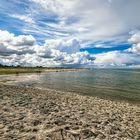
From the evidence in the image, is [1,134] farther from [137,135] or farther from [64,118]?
[137,135]

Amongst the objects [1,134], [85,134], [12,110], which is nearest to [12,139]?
[1,134]

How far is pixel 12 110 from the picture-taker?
1508cm

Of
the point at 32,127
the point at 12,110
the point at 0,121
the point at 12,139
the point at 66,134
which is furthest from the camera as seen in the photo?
the point at 12,110

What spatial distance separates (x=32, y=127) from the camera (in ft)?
36.0

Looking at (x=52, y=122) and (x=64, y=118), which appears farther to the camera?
(x=64, y=118)

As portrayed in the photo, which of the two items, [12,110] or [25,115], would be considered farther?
[12,110]

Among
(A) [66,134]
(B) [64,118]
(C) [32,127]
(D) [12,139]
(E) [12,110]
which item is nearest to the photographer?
(D) [12,139]

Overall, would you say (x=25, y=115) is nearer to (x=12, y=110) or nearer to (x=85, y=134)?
(x=12, y=110)

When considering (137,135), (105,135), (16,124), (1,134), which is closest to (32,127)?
(16,124)

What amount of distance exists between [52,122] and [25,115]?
267cm

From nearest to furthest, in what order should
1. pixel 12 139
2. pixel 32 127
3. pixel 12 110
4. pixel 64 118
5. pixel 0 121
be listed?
pixel 12 139
pixel 32 127
pixel 0 121
pixel 64 118
pixel 12 110

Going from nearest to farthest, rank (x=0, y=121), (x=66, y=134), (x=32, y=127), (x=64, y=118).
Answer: (x=66, y=134) → (x=32, y=127) → (x=0, y=121) → (x=64, y=118)

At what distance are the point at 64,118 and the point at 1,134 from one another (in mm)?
5096

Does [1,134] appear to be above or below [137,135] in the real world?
above
